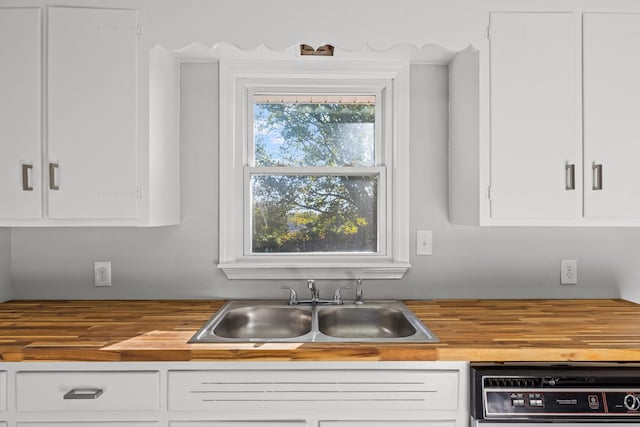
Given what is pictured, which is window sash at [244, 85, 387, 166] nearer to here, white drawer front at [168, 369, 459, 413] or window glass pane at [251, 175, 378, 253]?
window glass pane at [251, 175, 378, 253]

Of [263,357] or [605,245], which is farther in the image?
[605,245]

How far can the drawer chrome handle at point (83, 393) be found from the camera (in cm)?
150

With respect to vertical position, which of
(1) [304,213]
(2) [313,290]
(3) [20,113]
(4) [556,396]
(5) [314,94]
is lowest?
(4) [556,396]

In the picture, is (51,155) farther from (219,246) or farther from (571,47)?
(571,47)

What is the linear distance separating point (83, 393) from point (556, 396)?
150 cm

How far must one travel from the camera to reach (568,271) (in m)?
2.31

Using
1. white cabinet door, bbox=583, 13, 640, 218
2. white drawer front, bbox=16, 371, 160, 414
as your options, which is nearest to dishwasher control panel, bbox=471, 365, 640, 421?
white cabinet door, bbox=583, 13, 640, 218

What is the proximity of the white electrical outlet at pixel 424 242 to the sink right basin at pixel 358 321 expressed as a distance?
1.14 ft

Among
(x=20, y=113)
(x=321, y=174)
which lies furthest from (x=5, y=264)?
(x=321, y=174)

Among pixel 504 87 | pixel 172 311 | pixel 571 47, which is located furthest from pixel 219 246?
pixel 571 47

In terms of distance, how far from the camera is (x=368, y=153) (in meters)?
2.39

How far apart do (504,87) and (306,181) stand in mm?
993

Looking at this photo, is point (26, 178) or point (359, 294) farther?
Answer: point (359, 294)

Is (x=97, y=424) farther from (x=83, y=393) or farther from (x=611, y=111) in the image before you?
(x=611, y=111)
